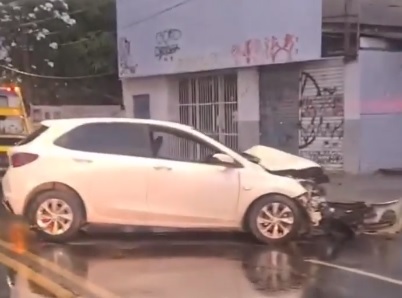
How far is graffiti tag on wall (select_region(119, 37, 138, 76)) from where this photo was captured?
92.7 feet

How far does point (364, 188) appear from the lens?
59.6 ft

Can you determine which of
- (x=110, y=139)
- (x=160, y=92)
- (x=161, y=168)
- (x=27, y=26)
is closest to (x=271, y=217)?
(x=161, y=168)

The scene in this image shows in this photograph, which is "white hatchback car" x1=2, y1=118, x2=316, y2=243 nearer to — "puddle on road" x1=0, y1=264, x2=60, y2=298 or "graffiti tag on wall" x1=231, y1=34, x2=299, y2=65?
"puddle on road" x1=0, y1=264, x2=60, y2=298

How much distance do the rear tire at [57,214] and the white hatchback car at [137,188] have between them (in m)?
0.01

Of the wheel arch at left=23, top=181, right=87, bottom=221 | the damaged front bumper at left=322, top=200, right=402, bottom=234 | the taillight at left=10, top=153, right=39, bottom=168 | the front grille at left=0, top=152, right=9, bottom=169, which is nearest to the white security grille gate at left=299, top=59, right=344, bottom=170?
the front grille at left=0, top=152, right=9, bottom=169

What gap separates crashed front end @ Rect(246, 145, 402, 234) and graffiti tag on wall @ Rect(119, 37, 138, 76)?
55.0ft

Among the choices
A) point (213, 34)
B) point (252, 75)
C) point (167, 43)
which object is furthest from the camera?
point (167, 43)

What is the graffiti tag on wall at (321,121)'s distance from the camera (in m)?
21.1

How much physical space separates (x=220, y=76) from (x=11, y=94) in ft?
24.9

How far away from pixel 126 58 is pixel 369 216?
17951 millimetres

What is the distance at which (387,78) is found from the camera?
20.8 meters

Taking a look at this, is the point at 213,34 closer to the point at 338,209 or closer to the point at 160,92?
the point at 160,92

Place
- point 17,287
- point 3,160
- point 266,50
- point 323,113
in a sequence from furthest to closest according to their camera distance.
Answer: point 266,50 < point 323,113 < point 3,160 < point 17,287

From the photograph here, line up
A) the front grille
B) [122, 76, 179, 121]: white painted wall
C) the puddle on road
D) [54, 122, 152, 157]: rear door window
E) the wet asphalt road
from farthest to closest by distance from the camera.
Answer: [122, 76, 179, 121]: white painted wall
the front grille
[54, 122, 152, 157]: rear door window
the wet asphalt road
the puddle on road
